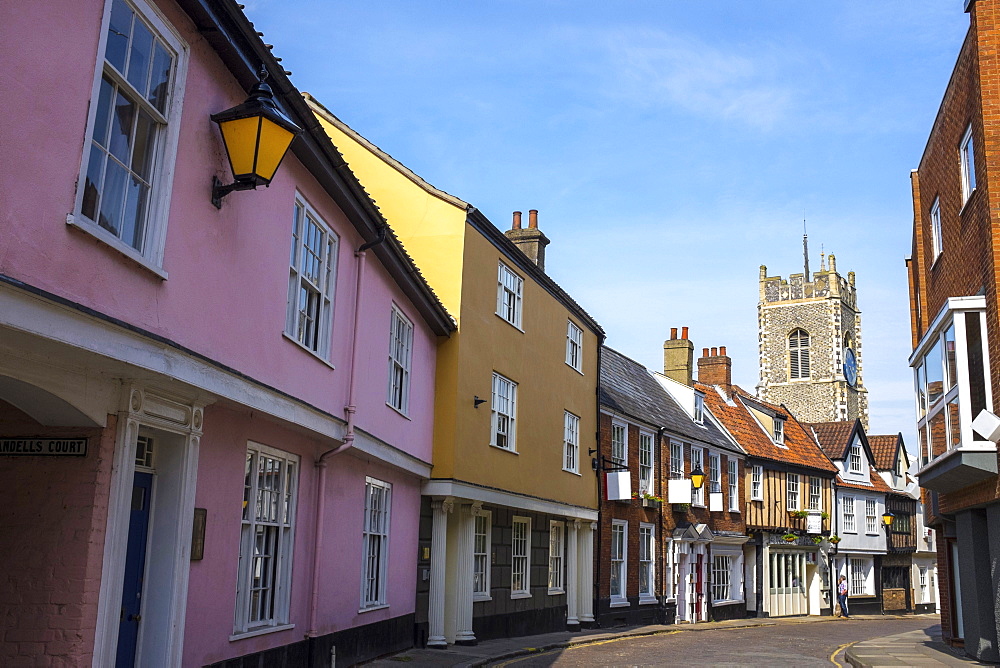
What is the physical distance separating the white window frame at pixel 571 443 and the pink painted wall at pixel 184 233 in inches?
413

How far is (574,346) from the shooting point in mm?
24031

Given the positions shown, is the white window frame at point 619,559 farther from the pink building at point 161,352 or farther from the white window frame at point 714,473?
the pink building at point 161,352

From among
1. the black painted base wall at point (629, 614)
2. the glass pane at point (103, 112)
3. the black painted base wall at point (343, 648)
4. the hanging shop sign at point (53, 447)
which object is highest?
the glass pane at point (103, 112)

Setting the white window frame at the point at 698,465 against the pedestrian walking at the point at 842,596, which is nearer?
the white window frame at the point at 698,465

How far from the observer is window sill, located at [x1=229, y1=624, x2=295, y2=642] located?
359 inches

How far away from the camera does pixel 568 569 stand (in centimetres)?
2366

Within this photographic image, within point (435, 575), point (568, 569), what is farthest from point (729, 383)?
point (435, 575)

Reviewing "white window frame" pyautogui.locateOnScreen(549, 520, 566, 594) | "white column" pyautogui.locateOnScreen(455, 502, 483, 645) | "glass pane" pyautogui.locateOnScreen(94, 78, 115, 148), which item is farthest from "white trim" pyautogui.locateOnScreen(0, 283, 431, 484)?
"white window frame" pyautogui.locateOnScreen(549, 520, 566, 594)

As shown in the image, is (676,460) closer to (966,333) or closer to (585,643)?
(585,643)

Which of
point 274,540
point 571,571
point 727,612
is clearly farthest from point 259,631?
point 727,612

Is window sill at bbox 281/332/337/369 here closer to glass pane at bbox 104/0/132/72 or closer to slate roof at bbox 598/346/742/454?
glass pane at bbox 104/0/132/72

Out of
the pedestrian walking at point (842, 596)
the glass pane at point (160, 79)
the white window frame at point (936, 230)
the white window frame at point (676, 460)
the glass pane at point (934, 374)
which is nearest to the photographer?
the glass pane at point (160, 79)

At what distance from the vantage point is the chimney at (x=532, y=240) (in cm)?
2414

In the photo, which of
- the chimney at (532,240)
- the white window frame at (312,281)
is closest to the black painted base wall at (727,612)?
the chimney at (532,240)
